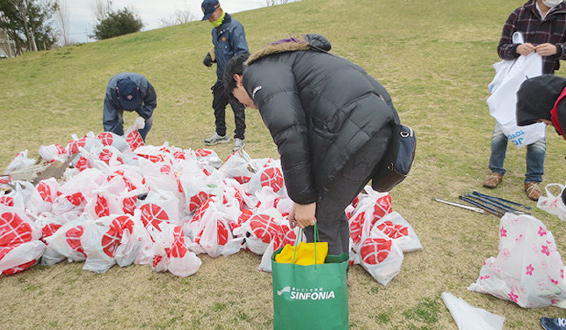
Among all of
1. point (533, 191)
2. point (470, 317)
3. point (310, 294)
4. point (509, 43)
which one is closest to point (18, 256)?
point (310, 294)

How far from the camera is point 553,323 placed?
1.75 meters

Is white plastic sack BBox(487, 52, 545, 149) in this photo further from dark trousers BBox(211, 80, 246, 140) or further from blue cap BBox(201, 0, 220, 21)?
blue cap BBox(201, 0, 220, 21)

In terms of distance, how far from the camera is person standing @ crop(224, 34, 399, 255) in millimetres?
1431

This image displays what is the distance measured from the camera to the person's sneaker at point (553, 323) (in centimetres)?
174

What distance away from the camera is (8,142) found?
5105 millimetres

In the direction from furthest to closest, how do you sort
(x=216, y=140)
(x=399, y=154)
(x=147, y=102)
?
(x=216, y=140)
(x=147, y=102)
(x=399, y=154)

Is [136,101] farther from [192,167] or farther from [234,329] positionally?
[234,329]

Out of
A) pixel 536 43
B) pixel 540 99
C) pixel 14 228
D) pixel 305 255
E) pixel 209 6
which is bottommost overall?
pixel 14 228

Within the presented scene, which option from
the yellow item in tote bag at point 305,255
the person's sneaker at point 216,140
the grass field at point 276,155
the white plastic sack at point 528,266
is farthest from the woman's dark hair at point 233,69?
the person's sneaker at point 216,140

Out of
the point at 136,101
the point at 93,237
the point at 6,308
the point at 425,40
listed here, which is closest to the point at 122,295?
the point at 93,237

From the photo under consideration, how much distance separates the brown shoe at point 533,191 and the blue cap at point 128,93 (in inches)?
149

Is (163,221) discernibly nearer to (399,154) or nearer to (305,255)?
(305,255)

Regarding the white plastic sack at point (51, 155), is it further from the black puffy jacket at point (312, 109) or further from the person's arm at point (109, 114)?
the black puffy jacket at point (312, 109)

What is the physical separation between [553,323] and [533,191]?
1.64 meters
